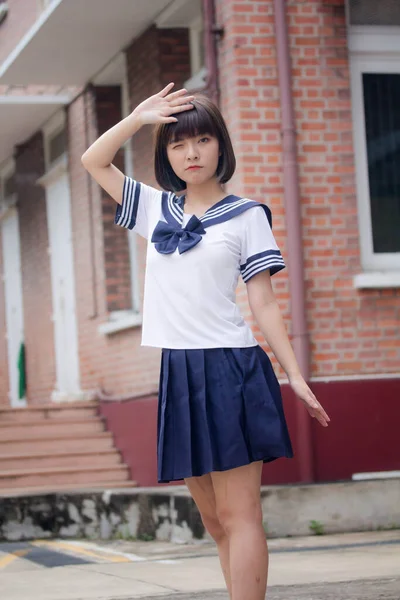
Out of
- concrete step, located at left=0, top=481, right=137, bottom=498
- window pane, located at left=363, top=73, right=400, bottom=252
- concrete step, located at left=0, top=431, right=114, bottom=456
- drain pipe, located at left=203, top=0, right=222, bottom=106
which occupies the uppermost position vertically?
drain pipe, located at left=203, top=0, right=222, bottom=106

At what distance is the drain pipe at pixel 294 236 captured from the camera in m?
8.34

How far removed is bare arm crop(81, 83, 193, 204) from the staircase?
20.9 feet

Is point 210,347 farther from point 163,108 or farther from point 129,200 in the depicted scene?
point 163,108

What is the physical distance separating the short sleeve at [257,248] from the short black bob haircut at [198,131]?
204mm

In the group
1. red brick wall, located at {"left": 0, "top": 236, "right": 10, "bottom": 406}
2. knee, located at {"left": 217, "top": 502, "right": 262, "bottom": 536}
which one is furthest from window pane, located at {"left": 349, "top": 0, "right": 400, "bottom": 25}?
red brick wall, located at {"left": 0, "top": 236, "right": 10, "bottom": 406}

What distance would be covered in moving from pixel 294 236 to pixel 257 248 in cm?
468

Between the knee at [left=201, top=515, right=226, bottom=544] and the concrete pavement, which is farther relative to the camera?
the concrete pavement

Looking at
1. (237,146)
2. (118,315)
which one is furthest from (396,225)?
(118,315)

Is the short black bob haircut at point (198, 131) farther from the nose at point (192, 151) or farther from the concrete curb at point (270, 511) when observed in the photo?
the concrete curb at point (270, 511)

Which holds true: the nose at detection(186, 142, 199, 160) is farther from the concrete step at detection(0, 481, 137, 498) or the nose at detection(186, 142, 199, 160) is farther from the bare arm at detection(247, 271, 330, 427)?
the concrete step at detection(0, 481, 137, 498)

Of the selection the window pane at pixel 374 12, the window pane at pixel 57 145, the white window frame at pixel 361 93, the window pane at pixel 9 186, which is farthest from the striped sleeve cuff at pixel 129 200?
the window pane at pixel 9 186

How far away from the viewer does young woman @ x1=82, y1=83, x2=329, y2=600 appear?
145 inches

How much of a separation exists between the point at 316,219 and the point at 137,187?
4.76 meters

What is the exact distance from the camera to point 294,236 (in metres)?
8.47
